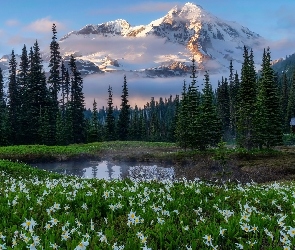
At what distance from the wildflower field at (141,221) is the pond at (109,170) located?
1930 centimetres

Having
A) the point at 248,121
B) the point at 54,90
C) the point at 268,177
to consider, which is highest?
the point at 54,90

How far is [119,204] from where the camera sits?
6820 mm

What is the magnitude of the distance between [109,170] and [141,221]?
90.6 feet

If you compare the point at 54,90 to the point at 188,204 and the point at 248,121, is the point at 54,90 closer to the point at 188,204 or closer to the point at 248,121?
the point at 248,121

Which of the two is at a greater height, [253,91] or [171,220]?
[253,91]

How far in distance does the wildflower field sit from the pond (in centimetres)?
1930

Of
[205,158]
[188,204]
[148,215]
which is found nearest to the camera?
[148,215]

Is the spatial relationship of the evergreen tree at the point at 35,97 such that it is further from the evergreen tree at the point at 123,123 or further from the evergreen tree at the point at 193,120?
the evergreen tree at the point at 193,120

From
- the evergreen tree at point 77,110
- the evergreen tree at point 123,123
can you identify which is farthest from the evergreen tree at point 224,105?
the evergreen tree at point 77,110

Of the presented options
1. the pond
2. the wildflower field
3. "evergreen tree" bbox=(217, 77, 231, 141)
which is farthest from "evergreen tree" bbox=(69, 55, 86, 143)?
the wildflower field

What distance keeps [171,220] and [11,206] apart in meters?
3.48

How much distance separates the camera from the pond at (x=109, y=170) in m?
28.8

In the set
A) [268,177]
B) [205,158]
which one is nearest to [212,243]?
[268,177]

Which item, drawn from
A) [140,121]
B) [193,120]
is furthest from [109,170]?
[140,121]
